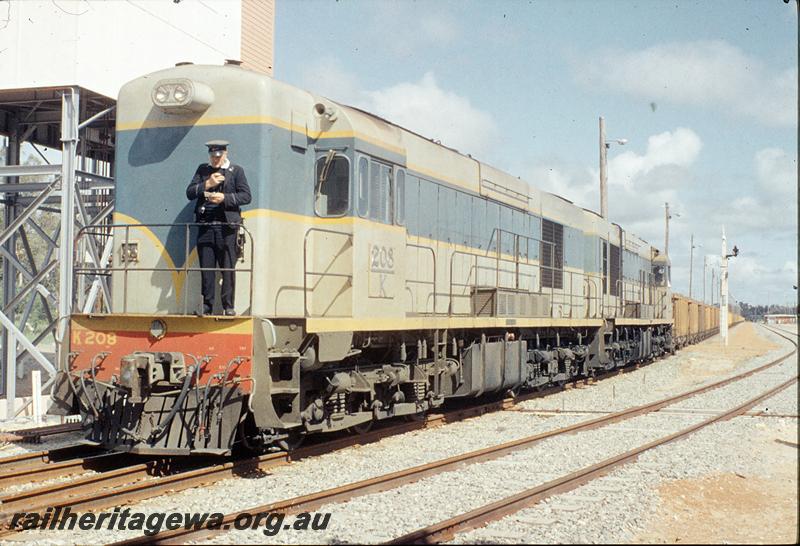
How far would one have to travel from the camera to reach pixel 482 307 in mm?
12648

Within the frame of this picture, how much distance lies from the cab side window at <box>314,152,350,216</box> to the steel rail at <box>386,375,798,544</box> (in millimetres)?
3794

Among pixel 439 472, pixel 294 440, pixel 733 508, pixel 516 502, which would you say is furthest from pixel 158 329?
pixel 733 508

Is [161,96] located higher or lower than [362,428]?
higher

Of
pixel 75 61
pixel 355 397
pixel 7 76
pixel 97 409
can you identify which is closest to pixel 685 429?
pixel 355 397

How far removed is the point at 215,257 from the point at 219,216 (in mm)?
430

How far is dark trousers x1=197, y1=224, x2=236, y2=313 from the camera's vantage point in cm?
818

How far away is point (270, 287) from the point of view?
342 inches

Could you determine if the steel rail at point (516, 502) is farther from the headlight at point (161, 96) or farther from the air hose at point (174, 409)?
the headlight at point (161, 96)

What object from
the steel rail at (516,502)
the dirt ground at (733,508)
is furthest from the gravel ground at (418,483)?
the dirt ground at (733,508)

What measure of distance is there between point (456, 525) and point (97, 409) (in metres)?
→ 4.13

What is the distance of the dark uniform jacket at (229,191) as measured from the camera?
8227 millimetres

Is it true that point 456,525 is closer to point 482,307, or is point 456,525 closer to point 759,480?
point 759,480

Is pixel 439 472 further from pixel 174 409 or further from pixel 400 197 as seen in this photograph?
pixel 400 197

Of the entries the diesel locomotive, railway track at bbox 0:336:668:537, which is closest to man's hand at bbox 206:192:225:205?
the diesel locomotive
